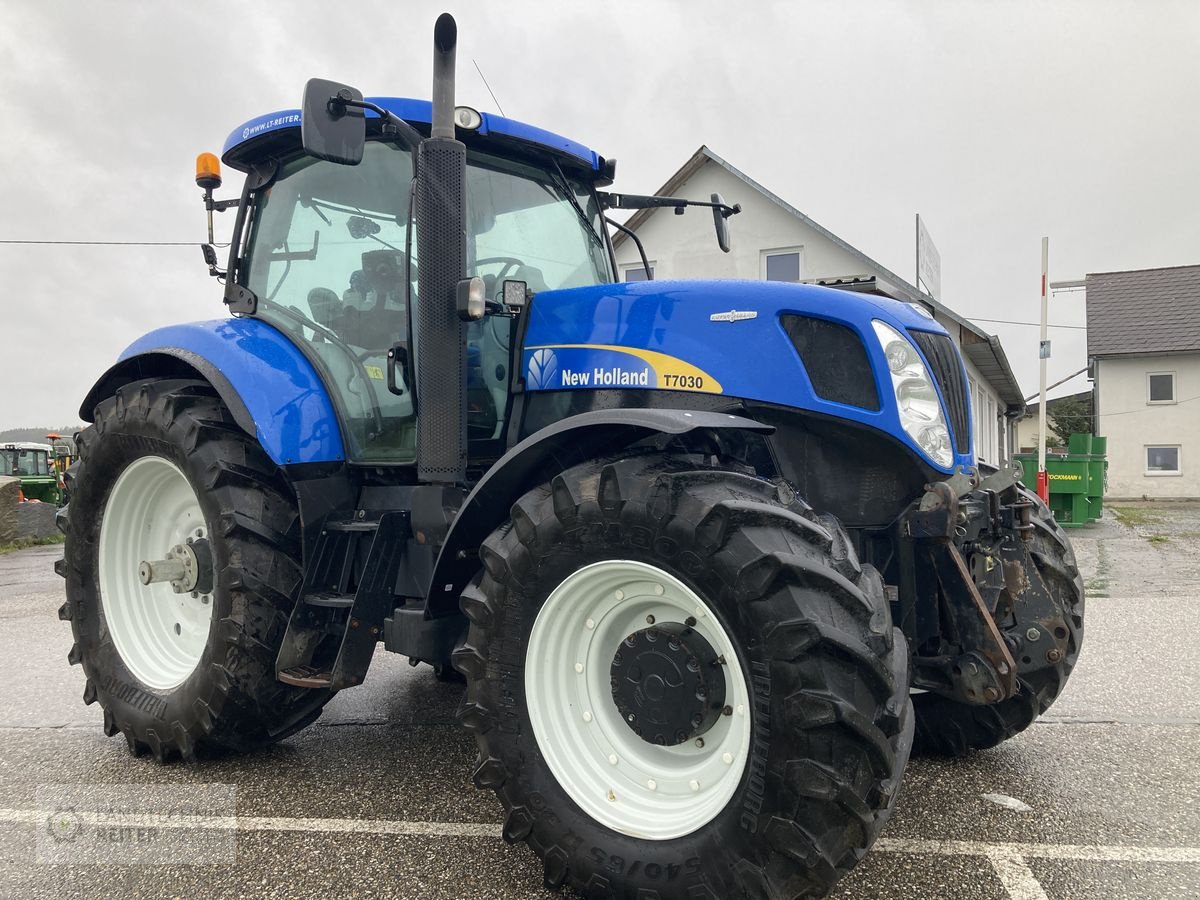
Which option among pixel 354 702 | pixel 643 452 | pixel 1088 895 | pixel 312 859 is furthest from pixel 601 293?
pixel 354 702

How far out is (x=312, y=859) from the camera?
281 centimetres

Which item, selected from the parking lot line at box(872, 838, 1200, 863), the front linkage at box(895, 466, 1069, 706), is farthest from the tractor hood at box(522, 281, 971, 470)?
the parking lot line at box(872, 838, 1200, 863)

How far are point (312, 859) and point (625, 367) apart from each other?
5.97 ft

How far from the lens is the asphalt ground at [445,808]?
104 inches

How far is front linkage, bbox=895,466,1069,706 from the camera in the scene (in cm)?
278

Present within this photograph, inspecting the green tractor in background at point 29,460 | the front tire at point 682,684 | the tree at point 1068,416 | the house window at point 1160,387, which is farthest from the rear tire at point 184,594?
the tree at point 1068,416

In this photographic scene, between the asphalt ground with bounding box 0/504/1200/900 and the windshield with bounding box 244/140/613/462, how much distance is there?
49.8 inches

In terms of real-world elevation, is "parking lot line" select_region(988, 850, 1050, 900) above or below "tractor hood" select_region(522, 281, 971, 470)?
below

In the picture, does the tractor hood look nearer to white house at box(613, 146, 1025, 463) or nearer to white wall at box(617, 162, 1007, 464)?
white house at box(613, 146, 1025, 463)

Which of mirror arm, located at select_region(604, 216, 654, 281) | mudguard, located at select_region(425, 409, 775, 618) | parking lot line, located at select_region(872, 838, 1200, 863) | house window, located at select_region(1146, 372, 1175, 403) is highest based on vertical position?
house window, located at select_region(1146, 372, 1175, 403)

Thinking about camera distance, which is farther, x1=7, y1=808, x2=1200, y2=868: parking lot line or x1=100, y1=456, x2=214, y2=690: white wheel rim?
x1=100, y1=456, x2=214, y2=690: white wheel rim

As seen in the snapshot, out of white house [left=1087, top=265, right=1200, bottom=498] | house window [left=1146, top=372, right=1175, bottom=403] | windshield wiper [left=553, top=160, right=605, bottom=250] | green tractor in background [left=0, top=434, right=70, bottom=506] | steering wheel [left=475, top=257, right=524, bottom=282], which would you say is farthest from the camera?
house window [left=1146, top=372, right=1175, bottom=403]

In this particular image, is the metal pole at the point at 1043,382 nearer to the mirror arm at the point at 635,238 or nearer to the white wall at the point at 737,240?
the white wall at the point at 737,240

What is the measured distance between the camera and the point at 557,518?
101 inches
